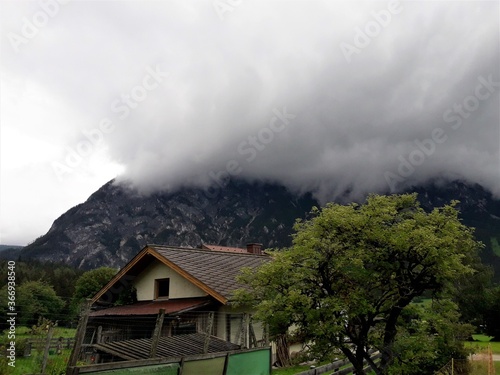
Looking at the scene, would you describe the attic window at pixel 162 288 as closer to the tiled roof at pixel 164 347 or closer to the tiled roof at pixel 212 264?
the tiled roof at pixel 212 264

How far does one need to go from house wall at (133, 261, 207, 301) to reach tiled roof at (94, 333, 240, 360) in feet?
26.1

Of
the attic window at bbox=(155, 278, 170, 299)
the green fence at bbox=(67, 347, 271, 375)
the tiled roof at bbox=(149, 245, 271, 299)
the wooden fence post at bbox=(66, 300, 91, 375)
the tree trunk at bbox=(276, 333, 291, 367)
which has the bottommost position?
the tree trunk at bbox=(276, 333, 291, 367)

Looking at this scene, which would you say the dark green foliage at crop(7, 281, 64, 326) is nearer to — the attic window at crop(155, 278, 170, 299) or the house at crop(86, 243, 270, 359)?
the house at crop(86, 243, 270, 359)

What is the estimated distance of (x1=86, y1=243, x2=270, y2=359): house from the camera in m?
18.3

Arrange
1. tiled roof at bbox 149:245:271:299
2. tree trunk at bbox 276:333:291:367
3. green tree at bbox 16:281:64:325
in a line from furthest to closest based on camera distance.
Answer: green tree at bbox 16:281:64:325 < tree trunk at bbox 276:333:291:367 < tiled roof at bbox 149:245:271:299

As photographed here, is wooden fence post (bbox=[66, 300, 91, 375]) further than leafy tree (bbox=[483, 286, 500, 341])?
No

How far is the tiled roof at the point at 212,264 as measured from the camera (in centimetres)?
1887

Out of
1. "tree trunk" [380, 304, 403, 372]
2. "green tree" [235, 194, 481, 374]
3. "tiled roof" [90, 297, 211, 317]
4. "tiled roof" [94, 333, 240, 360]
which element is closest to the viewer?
"tiled roof" [94, 333, 240, 360]

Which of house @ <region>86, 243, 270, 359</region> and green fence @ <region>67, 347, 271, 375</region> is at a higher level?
house @ <region>86, 243, 270, 359</region>

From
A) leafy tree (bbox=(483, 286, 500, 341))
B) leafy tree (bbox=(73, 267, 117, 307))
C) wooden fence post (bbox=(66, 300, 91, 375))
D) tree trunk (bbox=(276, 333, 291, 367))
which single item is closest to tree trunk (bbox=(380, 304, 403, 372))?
tree trunk (bbox=(276, 333, 291, 367))

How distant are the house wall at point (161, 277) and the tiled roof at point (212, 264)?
2.60 feet

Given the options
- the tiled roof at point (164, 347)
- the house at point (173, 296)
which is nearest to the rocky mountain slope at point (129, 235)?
the house at point (173, 296)

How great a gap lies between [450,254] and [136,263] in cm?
1611

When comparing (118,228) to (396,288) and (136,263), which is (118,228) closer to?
(136,263)
